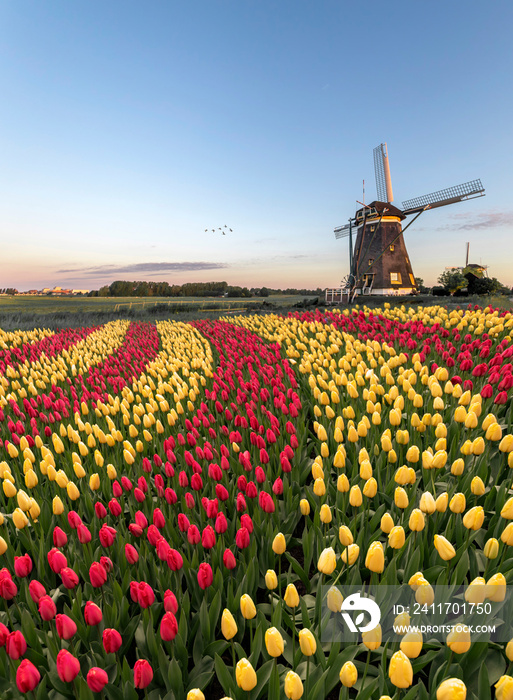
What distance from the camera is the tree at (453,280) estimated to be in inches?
2153

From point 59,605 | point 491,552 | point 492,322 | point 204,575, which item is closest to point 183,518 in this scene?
point 204,575

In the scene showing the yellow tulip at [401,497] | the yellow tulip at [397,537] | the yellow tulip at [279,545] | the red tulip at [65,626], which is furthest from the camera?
the yellow tulip at [401,497]

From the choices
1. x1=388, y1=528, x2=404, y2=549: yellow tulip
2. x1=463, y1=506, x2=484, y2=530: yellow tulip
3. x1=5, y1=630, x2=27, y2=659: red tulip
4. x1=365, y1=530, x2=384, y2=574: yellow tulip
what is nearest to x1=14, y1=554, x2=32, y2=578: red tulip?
x1=5, y1=630, x2=27, y2=659: red tulip

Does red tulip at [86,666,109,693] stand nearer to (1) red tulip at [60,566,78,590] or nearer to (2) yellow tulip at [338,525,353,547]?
(1) red tulip at [60,566,78,590]

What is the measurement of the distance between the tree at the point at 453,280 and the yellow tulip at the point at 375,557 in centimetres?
5491

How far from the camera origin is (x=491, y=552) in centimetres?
198

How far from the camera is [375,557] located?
1.83 metres

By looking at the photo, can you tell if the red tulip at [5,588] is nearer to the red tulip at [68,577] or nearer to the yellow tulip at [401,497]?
the red tulip at [68,577]

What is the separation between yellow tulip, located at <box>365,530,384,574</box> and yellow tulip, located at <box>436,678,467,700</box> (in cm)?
50

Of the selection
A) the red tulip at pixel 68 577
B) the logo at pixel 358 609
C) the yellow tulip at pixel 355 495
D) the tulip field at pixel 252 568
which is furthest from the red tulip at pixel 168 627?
the yellow tulip at pixel 355 495

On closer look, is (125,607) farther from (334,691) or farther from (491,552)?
(491,552)

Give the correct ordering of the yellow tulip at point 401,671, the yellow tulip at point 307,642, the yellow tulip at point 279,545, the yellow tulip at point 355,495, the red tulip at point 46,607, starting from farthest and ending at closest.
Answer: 1. the yellow tulip at point 355,495
2. the yellow tulip at point 279,545
3. the red tulip at point 46,607
4. the yellow tulip at point 307,642
5. the yellow tulip at point 401,671

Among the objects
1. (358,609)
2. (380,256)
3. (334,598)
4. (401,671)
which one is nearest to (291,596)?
(334,598)

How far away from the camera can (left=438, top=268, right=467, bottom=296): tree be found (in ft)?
179
